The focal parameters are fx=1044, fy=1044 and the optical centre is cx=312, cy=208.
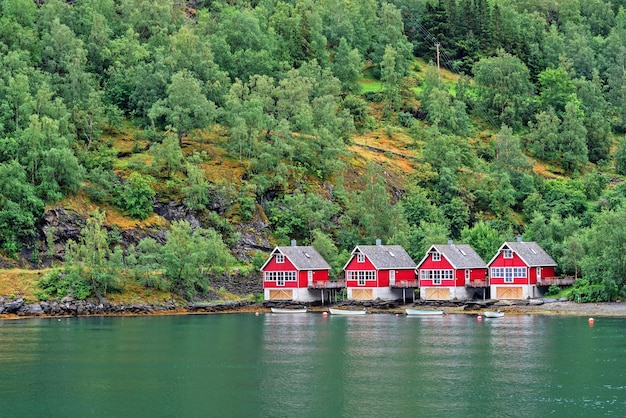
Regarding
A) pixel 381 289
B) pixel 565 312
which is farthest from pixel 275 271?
pixel 565 312

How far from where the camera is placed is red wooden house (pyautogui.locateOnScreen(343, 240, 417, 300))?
12294 cm

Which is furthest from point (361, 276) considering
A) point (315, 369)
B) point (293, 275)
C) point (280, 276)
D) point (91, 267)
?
point (315, 369)

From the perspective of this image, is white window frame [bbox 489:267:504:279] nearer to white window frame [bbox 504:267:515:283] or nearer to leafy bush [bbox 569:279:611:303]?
white window frame [bbox 504:267:515:283]

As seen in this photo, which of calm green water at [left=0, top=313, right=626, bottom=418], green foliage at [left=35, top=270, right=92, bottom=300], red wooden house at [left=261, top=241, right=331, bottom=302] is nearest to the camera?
calm green water at [left=0, top=313, right=626, bottom=418]

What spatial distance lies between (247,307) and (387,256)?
17653mm

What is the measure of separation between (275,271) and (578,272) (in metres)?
35.2

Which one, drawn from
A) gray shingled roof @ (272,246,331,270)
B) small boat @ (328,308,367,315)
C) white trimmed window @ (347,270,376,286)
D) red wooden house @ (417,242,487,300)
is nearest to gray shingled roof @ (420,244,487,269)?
red wooden house @ (417,242,487,300)

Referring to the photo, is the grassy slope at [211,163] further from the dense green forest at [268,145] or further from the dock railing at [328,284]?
the dock railing at [328,284]

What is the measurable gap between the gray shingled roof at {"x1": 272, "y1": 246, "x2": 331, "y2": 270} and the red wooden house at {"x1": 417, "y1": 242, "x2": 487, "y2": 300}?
1213cm

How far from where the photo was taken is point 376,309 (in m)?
122

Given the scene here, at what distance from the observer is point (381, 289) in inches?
4877

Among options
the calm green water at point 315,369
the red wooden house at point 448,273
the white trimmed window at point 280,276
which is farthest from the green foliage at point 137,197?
the red wooden house at point 448,273

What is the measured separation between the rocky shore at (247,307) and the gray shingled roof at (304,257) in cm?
492

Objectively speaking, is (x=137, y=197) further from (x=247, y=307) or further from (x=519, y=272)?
(x=519, y=272)
